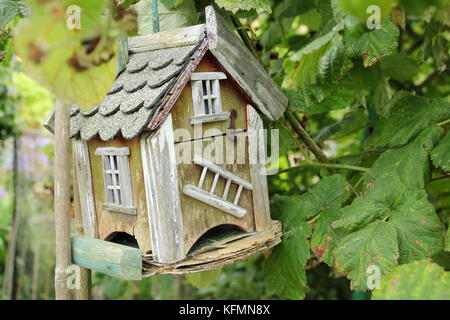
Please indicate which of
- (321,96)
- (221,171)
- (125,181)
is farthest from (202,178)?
(321,96)

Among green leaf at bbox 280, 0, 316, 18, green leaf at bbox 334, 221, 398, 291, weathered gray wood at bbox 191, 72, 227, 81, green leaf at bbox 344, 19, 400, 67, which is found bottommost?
green leaf at bbox 334, 221, 398, 291

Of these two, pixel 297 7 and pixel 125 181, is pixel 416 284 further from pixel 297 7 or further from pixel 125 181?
pixel 297 7

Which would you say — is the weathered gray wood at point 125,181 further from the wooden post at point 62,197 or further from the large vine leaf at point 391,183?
the large vine leaf at point 391,183

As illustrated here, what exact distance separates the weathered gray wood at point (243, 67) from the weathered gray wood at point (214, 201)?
0.78 feet

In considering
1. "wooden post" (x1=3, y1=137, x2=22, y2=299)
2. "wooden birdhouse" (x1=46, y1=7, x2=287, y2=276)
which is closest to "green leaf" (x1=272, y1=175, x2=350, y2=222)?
"wooden birdhouse" (x1=46, y1=7, x2=287, y2=276)

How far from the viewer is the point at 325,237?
4.12 ft

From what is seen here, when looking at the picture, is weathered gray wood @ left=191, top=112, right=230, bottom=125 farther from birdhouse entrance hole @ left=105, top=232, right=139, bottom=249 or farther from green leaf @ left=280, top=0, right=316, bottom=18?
green leaf @ left=280, top=0, right=316, bottom=18

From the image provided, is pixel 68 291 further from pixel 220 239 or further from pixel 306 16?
pixel 306 16

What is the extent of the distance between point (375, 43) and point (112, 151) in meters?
0.60

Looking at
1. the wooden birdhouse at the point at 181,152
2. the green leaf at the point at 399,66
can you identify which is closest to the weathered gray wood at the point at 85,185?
the wooden birdhouse at the point at 181,152

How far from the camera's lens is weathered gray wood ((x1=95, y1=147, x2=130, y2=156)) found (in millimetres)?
1100

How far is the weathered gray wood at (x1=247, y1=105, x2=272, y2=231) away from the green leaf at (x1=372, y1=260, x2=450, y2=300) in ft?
1.35

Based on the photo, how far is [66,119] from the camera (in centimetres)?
105

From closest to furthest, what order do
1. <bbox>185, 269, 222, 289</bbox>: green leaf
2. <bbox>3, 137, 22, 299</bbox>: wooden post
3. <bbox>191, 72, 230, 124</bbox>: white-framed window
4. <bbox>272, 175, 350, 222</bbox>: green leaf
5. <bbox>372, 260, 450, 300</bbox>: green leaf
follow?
<bbox>372, 260, 450, 300</bbox>: green leaf → <bbox>191, 72, 230, 124</bbox>: white-framed window → <bbox>272, 175, 350, 222</bbox>: green leaf → <bbox>185, 269, 222, 289</bbox>: green leaf → <bbox>3, 137, 22, 299</bbox>: wooden post
